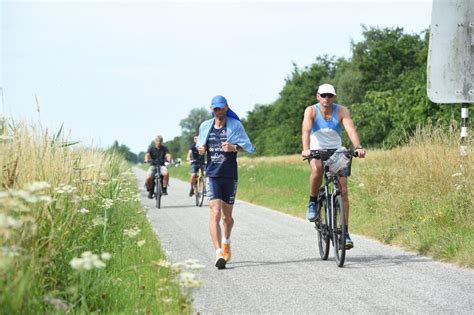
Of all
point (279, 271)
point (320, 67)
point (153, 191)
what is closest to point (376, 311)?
point (279, 271)

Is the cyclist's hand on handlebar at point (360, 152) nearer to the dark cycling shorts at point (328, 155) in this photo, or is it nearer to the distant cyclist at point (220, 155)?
the dark cycling shorts at point (328, 155)

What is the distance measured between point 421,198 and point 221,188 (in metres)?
3.99

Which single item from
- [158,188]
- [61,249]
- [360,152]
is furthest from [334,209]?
[158,188]

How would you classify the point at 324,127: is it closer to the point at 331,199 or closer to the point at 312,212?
the point at 331,199

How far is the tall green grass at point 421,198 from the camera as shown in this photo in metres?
9.02

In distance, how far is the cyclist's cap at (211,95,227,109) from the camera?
8.49m

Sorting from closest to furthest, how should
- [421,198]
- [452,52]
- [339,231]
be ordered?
[339,231], [452,52], [421,198]

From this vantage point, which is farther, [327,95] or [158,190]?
[158,190]

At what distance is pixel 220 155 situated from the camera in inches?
340

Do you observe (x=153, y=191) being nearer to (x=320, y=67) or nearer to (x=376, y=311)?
(x=376, y=311)

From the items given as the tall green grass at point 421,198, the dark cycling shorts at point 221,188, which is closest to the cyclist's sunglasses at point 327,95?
the dark cycling shorts at point 221,188

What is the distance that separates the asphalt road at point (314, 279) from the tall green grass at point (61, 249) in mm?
762

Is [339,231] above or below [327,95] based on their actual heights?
below

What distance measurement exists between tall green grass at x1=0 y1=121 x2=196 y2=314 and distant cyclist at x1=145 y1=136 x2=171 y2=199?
11.0 metres
